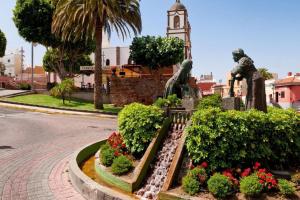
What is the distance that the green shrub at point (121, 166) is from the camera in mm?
8711

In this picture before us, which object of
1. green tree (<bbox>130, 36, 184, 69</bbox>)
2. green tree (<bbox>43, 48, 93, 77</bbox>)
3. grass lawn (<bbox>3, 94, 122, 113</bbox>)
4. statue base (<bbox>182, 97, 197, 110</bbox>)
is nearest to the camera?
statue base (<bbox>182, 97, 197, 110</bbox>)

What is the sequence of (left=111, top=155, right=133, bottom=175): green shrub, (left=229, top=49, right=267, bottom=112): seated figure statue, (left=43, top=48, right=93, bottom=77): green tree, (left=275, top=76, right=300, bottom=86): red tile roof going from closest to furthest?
(left=111, top=155, right=133, bottom=175): green shrub < (left=229, top=49, right=267, bottom=112): seated figure statue < (left=43, top=48, right=93, bottom=77): green tree < (left=275, top=76, right=300, bottom=86): red tile roof

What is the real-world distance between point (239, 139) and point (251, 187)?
57.6 inches

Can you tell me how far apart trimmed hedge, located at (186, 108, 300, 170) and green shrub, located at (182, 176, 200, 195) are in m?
0.86

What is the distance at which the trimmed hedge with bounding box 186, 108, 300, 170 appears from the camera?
792cm

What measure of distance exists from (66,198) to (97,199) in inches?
37.5

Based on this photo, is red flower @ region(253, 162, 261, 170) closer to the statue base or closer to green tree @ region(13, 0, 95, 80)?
the statue base

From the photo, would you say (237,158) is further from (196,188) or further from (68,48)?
(68,48)

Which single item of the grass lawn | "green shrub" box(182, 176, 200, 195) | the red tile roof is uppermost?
the red tile roof

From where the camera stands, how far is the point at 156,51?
38250 mm

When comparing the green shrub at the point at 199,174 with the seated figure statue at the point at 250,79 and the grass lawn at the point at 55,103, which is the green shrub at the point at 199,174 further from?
the grass lawn at the point at 55,103

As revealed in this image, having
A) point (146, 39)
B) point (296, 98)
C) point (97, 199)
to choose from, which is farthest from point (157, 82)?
point (97, 199)

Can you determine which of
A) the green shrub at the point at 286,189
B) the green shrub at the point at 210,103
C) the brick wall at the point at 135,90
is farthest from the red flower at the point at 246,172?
the brick wall at the point at 135,90

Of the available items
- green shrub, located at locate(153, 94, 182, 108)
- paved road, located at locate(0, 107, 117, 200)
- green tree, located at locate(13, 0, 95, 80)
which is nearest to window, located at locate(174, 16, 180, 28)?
green tree, located at locate(13, 0, 95, 80)
